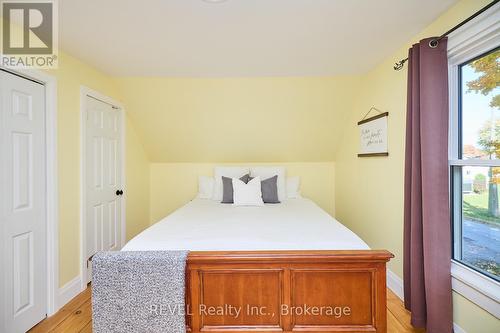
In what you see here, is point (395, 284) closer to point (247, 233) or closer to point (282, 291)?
point (282, 291)

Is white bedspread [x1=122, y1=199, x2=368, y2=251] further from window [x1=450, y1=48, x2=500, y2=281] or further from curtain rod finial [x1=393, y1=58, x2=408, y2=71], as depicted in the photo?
curtain rod finial [x1=393, y1=58, x2=408, y2=71]

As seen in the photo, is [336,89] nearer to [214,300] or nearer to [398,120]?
[398,120]

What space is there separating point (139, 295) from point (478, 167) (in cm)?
226

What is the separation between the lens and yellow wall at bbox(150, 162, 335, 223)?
13.5ft

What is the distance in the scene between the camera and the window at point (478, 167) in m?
1.56

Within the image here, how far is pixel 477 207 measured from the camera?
168cm

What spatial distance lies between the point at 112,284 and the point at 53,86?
67.0 inches

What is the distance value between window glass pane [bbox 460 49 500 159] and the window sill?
73 centimetres

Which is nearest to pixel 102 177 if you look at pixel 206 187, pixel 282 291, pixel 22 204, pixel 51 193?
pixel 51 193

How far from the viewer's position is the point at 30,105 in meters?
1.98

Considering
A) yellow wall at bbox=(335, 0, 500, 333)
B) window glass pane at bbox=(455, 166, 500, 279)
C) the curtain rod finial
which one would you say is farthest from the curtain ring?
window glass pane at bbox=(455, 166, 500, 279)

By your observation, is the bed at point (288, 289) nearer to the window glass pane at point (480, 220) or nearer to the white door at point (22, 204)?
the window glass pane at point (480, 220)

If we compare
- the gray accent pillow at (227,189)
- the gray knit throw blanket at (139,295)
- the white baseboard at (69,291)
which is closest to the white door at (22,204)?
the white baseboard at (69,291)

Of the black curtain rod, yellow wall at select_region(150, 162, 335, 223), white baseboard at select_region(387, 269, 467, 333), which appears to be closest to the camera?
the black curtain rod
